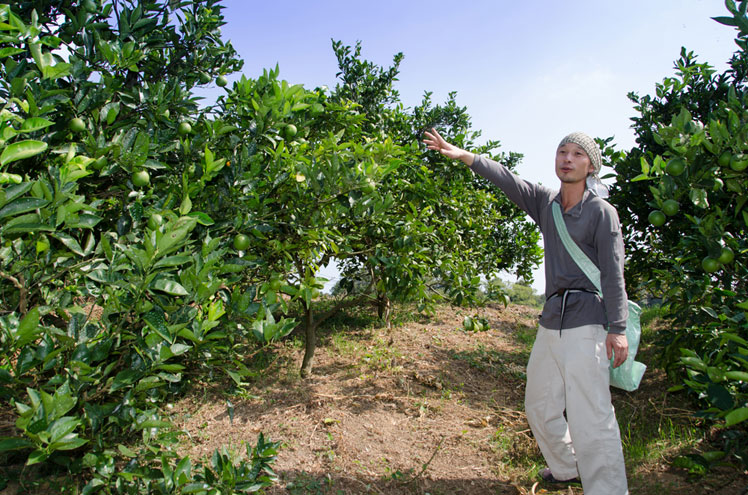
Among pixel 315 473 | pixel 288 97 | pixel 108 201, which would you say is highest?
pixel 288 97

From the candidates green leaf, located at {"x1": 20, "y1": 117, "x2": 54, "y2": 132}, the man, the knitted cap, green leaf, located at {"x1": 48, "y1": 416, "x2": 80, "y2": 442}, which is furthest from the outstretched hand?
green leaf, located at {"x1": 48, "y1": 416, "x2": 80, "y2": 442}

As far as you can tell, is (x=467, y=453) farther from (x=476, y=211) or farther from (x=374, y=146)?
(x=476, y=211)

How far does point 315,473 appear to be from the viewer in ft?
9.36

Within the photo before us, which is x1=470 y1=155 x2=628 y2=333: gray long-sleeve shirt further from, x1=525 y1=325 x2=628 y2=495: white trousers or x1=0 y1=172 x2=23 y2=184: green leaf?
x1=0 y1=172 x2=23 y2=184: green leaf

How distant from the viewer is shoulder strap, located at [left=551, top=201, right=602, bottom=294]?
2.46m

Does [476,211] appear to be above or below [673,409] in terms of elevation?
above

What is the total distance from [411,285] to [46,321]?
2.19 meters

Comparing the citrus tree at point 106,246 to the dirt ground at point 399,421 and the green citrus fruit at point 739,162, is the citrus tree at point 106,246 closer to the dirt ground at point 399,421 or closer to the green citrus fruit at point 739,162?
the dirt ground at point 399,421

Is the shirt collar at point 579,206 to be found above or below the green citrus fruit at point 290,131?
below

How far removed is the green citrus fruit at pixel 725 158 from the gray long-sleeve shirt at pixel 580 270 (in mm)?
589

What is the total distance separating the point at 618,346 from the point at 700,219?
0.76m

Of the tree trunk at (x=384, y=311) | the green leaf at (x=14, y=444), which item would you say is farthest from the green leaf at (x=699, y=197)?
the tree trunk at (x=384, y=311)

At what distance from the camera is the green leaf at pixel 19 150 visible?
4.45 ft

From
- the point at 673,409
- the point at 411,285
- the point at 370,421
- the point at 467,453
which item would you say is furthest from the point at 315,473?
the point at 673,409
